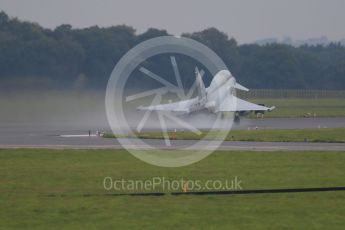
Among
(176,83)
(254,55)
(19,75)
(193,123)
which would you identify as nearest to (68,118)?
(19,75)

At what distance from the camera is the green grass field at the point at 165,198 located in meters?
22.7

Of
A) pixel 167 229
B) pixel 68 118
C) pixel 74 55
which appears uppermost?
pixel 74 55

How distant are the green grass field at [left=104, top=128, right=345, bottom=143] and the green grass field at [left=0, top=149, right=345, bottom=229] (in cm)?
1260

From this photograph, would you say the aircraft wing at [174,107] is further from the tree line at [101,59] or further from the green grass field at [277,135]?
the green grass field at [277,135]

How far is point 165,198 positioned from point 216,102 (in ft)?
175

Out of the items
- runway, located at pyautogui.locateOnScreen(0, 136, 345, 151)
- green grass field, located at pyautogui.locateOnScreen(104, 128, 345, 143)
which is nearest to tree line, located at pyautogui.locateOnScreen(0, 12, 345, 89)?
green grass field, located at pyautogui.locateOnScreen(104, 128, 345, 143)

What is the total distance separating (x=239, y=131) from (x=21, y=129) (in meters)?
15.3

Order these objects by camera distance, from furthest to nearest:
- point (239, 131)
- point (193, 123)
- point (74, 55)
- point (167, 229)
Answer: point (74, 55), point (193, 123), point (239, 131), point (167, 229)

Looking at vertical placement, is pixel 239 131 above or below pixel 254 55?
below

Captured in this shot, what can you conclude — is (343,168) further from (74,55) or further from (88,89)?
(74,55)

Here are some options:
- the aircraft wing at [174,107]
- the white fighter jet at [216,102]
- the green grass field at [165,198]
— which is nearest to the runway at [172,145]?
the green grass field at [165,198]

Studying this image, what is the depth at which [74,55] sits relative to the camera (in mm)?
92312

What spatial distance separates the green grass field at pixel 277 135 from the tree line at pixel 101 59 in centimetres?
2609

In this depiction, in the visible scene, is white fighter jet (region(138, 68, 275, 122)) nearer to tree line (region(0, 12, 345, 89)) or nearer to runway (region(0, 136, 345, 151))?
tree line (region(0, 12, 345, 89))
